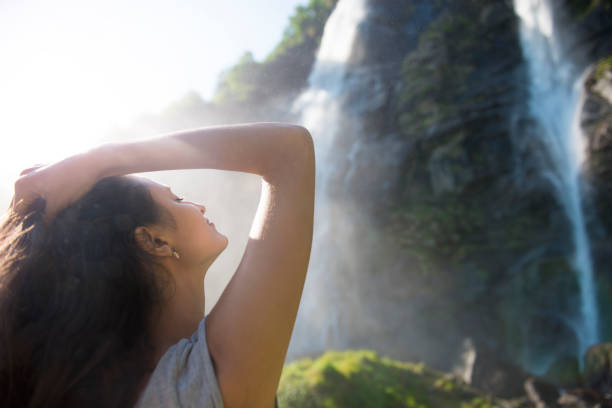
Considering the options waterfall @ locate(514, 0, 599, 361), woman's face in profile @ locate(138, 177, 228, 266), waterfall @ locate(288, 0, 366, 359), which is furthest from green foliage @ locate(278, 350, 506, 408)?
waterfall @ locate(288, 0, 366, 359)

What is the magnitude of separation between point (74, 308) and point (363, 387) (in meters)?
5.35

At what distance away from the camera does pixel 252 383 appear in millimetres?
716

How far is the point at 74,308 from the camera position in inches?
30.8

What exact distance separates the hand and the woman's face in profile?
0.16 metres

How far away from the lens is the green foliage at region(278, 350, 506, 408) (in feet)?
15.8

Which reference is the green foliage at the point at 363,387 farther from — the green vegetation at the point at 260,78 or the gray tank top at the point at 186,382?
the green vegetation at the point at 260,78

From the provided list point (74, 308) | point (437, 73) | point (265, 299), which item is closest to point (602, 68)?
point (437, 73)

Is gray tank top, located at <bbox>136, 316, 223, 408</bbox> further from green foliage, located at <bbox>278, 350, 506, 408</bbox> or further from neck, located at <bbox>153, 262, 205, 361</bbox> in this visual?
green foliage, located at <bbox>278, 350, 506, 408</bbox>

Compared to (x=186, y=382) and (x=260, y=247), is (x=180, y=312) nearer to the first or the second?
(x=186, y=382)

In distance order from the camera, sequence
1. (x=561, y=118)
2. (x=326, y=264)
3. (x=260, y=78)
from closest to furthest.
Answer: (x=561, y=118) → (x=326, y=264) → (x=260, y=78)

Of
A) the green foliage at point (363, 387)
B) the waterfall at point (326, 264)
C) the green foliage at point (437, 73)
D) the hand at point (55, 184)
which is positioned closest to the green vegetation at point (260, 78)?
the waterfall at point (326, 264)

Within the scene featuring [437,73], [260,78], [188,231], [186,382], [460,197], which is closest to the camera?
[186,382]

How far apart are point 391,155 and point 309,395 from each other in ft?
33.1

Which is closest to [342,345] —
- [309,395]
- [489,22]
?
[309,395]
